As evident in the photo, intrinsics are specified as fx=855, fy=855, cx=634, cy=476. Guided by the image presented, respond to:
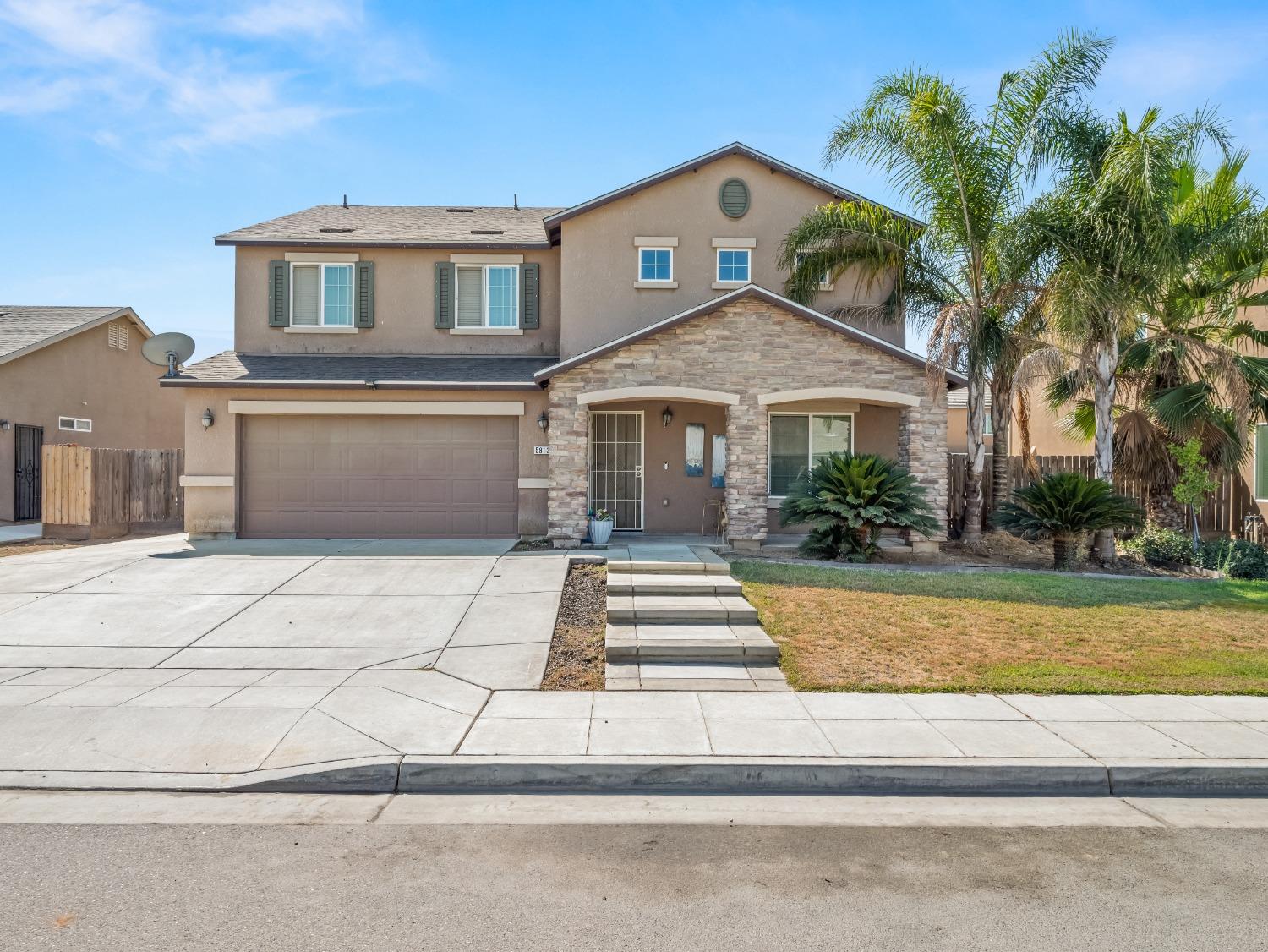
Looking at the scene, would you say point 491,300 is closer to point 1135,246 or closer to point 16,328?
point 1135,246

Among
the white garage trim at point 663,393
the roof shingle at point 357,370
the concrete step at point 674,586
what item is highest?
the roof shingle at point 357,370

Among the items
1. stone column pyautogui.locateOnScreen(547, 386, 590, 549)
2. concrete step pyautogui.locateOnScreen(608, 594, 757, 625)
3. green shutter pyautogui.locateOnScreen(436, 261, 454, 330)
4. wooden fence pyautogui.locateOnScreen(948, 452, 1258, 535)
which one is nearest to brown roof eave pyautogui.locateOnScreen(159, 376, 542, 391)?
stone column pyautogui.locateOnScreen(547, 386, 590, 549)

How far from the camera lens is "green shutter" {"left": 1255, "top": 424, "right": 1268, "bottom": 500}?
1606 cm

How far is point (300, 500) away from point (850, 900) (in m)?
13.4

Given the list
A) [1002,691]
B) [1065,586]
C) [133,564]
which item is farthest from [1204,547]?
[133,564]

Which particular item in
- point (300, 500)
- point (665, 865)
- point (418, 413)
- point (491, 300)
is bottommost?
point (665, 865)

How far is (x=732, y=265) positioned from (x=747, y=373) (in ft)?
10.5

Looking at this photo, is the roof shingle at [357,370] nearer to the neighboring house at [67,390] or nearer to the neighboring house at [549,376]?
the neighboring house at [549,376]

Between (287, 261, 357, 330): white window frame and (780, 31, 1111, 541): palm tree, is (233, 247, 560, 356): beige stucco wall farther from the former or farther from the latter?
(780, 31, 1111, 541): palm tree

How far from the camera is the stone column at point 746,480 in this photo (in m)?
13.9

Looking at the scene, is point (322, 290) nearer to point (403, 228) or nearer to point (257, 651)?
point (403, 228)

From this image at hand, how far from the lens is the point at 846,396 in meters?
14.2

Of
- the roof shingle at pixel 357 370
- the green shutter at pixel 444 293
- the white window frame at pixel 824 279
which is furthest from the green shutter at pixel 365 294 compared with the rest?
the white window frame at pixel 824 279

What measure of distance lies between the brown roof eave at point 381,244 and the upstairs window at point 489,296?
1.45 feet
